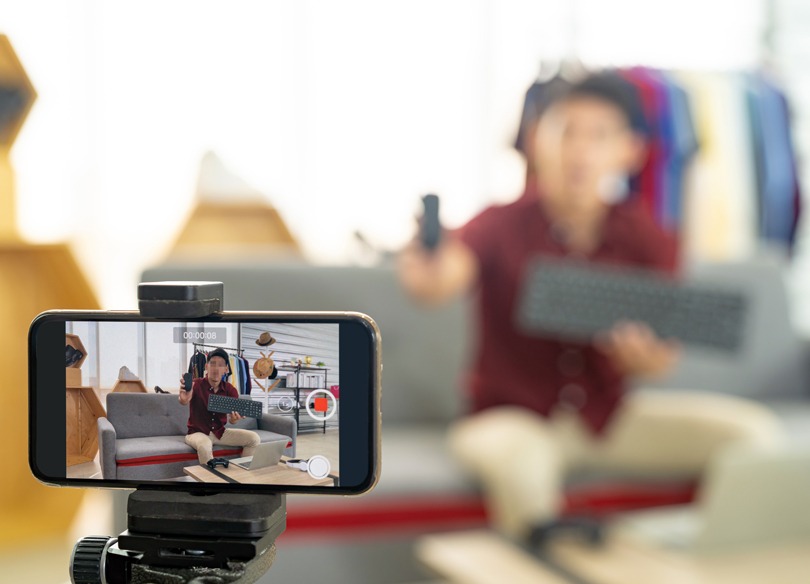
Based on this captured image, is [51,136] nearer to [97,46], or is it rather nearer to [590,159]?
[590,159]

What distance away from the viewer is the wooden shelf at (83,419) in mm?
260

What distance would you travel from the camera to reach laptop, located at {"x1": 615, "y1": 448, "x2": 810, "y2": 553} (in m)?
0.85

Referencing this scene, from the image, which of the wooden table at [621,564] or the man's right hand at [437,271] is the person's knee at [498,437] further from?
the wooden table at [621,564]

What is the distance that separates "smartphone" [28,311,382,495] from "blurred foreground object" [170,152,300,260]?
1371 mm

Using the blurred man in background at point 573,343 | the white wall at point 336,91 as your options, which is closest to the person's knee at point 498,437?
the blurred man in background at point 573,343

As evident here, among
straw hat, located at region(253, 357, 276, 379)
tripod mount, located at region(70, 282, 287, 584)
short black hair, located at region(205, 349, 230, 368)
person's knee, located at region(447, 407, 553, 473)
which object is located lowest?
person's knee, located at region(447, 407, 553, 473)

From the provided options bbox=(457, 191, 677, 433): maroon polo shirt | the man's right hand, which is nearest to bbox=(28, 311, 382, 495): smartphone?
the man's right hand

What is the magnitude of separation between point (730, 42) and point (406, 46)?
0.91m

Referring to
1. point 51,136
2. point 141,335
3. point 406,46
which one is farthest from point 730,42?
point 141,335

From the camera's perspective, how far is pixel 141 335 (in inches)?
10.0

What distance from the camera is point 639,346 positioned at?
134 centimetres

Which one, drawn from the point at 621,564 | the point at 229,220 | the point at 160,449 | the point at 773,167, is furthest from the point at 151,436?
the point at 773,167

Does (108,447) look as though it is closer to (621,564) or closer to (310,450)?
(310,450)

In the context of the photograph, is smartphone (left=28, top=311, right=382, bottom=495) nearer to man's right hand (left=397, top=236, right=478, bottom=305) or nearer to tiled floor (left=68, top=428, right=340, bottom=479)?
tiled floor (left=68, top=428, right=340, bottom=479)
